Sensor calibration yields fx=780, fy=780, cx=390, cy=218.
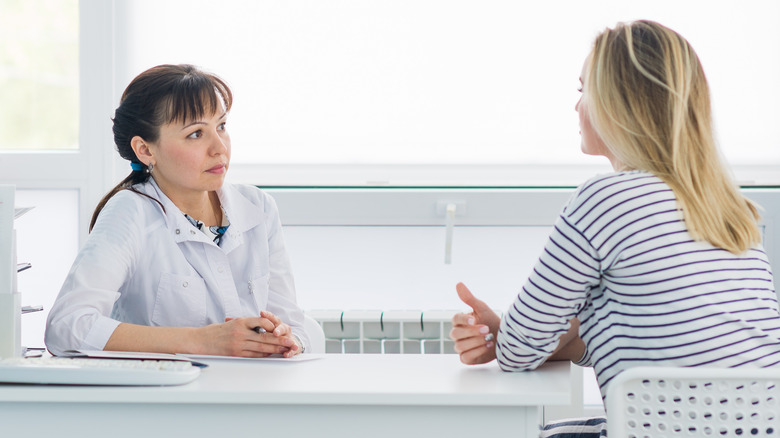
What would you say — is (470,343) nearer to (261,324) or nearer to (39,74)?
(261,324)

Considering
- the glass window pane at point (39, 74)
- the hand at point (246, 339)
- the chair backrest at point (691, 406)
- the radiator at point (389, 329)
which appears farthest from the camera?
the glass window pane at point (39, 74)

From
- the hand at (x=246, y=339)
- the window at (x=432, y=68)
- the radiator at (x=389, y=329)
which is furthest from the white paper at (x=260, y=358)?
the window at (x=432, y=68)

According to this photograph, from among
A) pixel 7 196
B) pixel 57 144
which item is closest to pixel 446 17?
pixel 57 144

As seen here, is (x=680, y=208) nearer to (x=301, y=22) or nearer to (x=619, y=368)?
(x=619, y=368)

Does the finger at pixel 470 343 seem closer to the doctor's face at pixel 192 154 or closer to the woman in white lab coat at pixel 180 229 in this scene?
the woman in white lab coat at pixel 180 229

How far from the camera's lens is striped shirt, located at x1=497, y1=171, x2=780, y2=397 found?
1152 mm

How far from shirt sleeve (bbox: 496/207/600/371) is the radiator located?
3.65 feet

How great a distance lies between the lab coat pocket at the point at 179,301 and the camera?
1.69m

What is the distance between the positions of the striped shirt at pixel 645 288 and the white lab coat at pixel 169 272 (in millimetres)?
725

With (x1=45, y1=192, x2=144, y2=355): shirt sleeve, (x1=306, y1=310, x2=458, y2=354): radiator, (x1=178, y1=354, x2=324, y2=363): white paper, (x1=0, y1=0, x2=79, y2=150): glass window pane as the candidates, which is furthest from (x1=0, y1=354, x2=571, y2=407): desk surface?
(x1=0, y1=0, x2=79, y2=150): glass window pane

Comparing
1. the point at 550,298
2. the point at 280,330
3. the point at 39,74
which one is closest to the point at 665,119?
the point at 550,298

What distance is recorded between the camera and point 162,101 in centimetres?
173

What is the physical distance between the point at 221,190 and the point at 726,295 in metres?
1.15

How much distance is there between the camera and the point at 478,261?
2.53 meters
